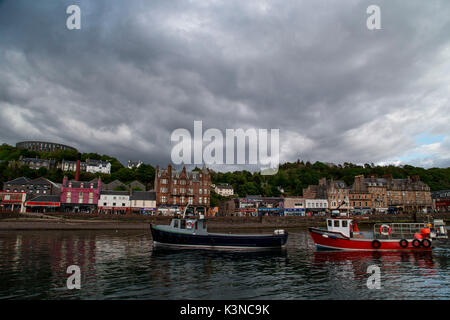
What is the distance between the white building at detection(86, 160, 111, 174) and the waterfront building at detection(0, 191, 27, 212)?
6916cm

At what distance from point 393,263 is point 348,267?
5.82 metres

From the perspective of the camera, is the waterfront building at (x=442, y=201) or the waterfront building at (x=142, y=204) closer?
the waterfront building at (x=142, y=204)

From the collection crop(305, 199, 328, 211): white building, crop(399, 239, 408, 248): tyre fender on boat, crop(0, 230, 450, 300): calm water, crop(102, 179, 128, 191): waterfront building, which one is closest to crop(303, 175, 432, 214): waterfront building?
crop(305, 199, 328, 211): white building

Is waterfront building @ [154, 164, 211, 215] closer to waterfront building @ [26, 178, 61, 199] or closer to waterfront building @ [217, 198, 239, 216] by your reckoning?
waterfront building @ [217, 198, 239, 216]

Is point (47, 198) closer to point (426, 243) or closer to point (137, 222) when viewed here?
point (137, 222)

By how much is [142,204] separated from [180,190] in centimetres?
1306

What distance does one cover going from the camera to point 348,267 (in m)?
23.9

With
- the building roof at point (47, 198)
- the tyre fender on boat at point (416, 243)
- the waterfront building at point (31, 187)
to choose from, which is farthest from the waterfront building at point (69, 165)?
the tyre fender on boat at point (416, 243)

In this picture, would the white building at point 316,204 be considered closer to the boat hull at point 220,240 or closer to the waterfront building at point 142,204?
the waterfront building at point 142,204

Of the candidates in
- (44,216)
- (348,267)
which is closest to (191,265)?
(348,267)

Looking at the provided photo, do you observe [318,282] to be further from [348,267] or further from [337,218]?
[337,218]

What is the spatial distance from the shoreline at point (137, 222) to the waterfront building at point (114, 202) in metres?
13.3

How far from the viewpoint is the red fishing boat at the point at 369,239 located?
3288 centimetres

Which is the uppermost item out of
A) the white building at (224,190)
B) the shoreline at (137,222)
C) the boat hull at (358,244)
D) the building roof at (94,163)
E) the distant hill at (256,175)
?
the building roof at (94,163)
